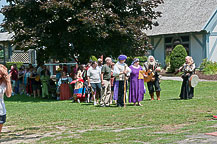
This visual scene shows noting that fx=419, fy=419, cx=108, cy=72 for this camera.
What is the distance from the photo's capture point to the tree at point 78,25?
19562 millimetres

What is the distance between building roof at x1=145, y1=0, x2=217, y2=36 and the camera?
3362cm

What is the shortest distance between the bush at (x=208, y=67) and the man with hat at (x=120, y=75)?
1660 cm

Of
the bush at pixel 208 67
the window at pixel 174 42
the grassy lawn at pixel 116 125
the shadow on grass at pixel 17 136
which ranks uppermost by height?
the window at pixel 174 42

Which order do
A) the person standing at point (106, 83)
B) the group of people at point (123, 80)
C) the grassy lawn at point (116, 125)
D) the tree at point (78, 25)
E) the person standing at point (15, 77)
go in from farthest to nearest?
the person standing at point (15, 77), the tree at point (78, 25), the person standing at point (106, 83), the group of people at point (123, 80), the grassy lawn at point (116, 125)

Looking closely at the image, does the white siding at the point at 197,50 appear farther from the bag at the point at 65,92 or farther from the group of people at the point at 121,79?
the bag at the point at 65,92

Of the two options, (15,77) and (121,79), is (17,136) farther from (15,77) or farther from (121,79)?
(15,77)

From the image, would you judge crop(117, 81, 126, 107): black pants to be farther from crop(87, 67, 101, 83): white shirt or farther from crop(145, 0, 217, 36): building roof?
crop(145, 0, 217, 36): building roof

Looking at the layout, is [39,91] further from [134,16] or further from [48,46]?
Result: [134,16]

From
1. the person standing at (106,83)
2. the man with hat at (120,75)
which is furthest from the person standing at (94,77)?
the man with hat at (120,75)

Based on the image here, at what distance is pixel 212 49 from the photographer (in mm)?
33625

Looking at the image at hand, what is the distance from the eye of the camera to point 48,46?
67.4ft

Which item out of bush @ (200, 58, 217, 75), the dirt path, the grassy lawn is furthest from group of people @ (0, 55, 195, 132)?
bush @ (200, 58, 217, 75)

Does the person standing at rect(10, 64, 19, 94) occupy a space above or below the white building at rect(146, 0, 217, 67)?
below

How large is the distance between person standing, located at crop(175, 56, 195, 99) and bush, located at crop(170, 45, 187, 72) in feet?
52.1
